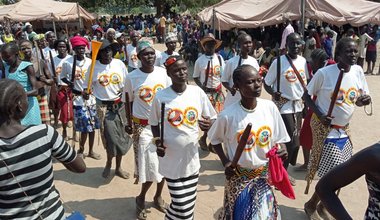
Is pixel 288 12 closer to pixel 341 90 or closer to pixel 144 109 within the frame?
pixel 341 90

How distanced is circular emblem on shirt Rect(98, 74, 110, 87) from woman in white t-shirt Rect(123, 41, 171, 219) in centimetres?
109

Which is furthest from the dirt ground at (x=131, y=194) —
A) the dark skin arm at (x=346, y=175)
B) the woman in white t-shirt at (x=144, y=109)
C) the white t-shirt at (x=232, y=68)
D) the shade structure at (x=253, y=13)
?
the shade structure at (x=253, y=13)

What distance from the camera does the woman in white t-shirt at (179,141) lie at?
147 inches

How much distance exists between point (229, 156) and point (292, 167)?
3.13 meters

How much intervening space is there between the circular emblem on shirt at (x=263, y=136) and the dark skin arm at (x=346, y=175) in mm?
1296

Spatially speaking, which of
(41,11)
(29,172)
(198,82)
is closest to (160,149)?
(29,172)

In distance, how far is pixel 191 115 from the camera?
3793 millimetres

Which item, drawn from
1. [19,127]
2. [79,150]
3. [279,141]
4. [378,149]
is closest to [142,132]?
[279,141]

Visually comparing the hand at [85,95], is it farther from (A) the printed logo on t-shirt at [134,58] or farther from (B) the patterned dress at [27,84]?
(A) the printed logo on t-shirt at [134,58]

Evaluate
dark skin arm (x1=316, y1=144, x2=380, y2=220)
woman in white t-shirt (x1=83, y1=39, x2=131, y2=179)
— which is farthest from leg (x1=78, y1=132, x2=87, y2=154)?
dark skin arm (x1=316, y1=144, x2=380, y2=220)

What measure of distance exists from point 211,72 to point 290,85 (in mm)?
1723

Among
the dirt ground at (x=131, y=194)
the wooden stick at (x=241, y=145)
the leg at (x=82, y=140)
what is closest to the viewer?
the wooden stick at (x=241, y=145)

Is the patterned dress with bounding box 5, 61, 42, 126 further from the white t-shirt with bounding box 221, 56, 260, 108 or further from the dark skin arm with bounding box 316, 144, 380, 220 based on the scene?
the dark skin arm with bounding box 316, 144, 380, 220

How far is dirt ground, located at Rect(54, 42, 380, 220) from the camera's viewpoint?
15.9 feet
